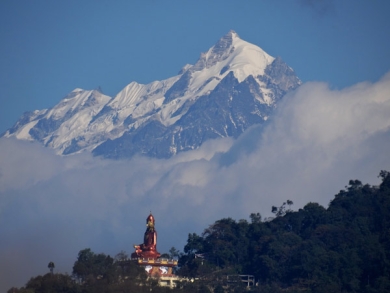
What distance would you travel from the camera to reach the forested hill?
108250 mm

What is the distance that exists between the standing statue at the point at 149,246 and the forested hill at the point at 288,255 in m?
3.93

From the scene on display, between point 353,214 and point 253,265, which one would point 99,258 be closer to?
point 253,265

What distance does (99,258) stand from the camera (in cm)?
11456

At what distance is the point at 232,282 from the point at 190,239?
517 inches

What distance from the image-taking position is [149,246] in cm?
11988

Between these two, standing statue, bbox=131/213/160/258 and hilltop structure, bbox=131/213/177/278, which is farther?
standing statue, bbox=131/213/160/258

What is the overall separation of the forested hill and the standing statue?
3.93 metres

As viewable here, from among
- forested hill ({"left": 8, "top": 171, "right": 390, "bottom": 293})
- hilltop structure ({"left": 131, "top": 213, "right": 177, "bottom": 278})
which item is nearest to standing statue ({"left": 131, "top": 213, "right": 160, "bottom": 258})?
hilltop structure ({"left": 131, "top": 213, "right": 177, "bottom": 278})

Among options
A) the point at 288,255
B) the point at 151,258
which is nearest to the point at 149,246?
the point at 151,258

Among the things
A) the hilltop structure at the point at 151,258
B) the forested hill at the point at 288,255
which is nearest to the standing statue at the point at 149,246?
the hilltop structure at the point at 151,258

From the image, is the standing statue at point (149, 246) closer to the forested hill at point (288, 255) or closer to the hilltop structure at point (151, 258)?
the hilltop structure at point (151, 258)

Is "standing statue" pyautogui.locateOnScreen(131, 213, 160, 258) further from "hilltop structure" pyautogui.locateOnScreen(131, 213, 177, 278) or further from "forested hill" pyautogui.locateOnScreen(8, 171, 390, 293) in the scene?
"forested hill" pyautogui.locateOnScreen(8, 171, 390, 293)

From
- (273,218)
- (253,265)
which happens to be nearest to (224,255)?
(253,265)

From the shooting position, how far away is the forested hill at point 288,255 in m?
108
